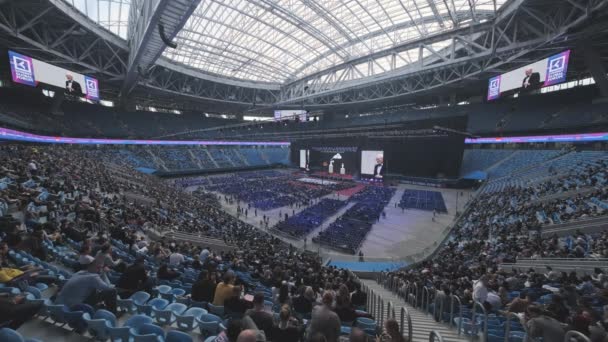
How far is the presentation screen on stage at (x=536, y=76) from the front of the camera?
18234 millimetres

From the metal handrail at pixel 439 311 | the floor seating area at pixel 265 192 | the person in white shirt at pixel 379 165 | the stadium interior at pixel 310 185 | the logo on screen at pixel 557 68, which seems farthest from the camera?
the person in white shirt at pixel 379 165

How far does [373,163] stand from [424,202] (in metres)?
15.9

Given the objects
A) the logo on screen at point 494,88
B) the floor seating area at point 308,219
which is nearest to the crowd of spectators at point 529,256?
the logo on screen at point 494,88

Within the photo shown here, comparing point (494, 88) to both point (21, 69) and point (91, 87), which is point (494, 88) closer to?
point (91, 87)

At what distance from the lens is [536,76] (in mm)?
20094

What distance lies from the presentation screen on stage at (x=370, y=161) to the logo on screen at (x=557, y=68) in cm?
2542

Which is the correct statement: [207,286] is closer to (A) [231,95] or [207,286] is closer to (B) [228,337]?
(B) [228,337]

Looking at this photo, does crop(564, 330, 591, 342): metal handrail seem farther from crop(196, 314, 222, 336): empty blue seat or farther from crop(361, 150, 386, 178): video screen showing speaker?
crop(361, 150, 386, 178): video screen showing speaker

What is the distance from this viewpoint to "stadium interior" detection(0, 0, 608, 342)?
14.0 ft

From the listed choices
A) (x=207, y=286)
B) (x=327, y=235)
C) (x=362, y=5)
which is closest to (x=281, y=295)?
(x=207, y=286)

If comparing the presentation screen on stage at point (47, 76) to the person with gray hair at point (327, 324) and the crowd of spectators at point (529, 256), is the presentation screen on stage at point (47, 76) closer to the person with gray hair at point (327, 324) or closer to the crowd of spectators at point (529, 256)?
the person with gray hair at point (327, 324)

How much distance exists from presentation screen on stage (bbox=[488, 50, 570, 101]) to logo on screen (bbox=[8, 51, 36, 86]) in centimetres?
4018

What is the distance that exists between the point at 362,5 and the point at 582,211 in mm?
Answer: 22600

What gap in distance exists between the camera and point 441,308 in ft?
20.2
